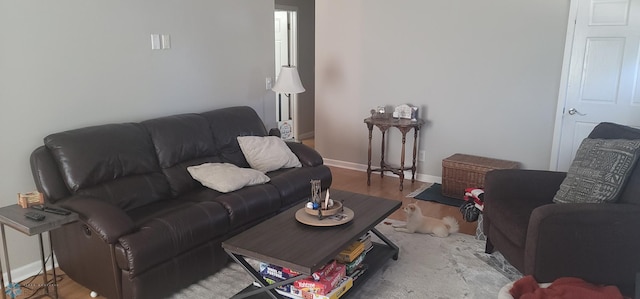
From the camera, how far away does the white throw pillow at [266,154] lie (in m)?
3.78

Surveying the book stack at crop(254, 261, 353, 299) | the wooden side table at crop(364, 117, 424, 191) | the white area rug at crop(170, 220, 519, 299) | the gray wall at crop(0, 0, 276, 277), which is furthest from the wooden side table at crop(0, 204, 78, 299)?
the wooden side table at crop(364, 117, 424, 191)

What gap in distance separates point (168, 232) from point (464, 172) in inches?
114

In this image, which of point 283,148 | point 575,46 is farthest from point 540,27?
point 283,148

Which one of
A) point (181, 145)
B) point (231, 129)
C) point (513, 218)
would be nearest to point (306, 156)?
point (231, 129)

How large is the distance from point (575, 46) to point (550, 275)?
247 centimetres

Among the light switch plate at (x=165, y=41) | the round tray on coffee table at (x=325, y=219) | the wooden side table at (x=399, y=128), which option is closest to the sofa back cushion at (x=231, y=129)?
the light switch plate at (x=165, y=41)

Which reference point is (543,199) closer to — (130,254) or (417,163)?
(417,163)

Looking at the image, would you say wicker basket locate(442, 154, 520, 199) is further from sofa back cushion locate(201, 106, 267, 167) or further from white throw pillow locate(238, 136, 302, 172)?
sofa back cushion locate(201, 106, 267, 167)

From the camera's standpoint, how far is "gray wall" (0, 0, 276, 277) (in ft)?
9.24

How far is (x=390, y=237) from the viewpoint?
355cm

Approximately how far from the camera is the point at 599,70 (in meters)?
4.00

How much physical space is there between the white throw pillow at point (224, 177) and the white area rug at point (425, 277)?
1.78 feet

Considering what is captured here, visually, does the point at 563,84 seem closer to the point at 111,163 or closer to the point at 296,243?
the point at 296,243

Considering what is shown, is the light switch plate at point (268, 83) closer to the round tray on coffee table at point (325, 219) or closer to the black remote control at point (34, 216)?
the round tray on coffee table at point (325, 219)
